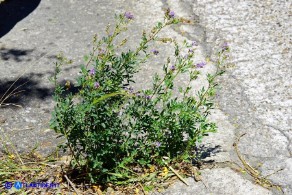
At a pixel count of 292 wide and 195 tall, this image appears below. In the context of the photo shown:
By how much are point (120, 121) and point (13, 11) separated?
2.76 meters

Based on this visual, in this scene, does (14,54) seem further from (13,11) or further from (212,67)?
(212,67)

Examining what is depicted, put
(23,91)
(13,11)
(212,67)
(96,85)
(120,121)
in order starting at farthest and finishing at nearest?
1. (13,11)
2. (212,67)
3. (23,91)
4. (120,121)
5. (96,85)

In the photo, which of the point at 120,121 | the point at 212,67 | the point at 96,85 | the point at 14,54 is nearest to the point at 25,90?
the point at 14,54

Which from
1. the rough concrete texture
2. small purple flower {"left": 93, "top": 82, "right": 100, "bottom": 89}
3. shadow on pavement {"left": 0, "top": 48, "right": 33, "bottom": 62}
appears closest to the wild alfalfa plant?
small purple flower {"left": 93, "top": 82, "right": 100, "bottom": 89}

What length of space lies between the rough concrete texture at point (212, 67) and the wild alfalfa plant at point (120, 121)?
0.89ft

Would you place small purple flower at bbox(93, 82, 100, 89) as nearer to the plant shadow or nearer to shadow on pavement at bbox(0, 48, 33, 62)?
the plant shadow

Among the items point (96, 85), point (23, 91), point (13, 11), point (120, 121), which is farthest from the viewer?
point (13, 11)

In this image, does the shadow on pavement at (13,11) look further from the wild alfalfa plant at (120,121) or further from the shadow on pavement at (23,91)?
the wild alfalfa plant at (120,121)

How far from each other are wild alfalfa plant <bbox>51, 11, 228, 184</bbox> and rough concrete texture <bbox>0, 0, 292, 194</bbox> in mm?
271

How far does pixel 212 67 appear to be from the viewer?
13.9 ft

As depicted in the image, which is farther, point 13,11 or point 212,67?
point 13,11

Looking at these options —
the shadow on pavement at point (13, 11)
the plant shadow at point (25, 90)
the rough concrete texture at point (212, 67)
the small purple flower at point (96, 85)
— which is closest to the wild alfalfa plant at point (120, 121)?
the small purple flower at point (96, 85)

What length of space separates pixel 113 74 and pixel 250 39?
2196 millimetres

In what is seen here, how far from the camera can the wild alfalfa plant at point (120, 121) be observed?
8.79 feet
